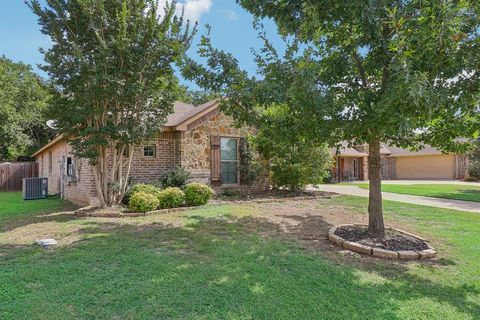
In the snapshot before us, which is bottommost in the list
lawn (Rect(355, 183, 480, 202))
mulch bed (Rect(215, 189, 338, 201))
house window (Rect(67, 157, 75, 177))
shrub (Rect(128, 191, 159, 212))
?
lawn (Rect(355, 183, 480, 202))

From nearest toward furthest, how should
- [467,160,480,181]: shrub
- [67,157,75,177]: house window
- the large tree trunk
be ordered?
the large tree trunk → [67,157,75,177]: house window → [467,160,480,181]: shrub

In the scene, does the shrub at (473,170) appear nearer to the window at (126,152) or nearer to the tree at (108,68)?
the tree at (108,68)

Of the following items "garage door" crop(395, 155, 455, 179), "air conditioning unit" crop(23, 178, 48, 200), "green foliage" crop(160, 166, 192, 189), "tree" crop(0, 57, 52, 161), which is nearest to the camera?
"green foliage" crop(160, 166, 192, 189)

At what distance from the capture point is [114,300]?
3.54 m

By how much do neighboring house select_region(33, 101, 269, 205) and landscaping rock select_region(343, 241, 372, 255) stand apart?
7.00 m

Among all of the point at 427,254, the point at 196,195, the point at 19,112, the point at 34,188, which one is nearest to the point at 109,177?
the point at 196,195

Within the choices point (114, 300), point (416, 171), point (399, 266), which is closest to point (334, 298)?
point (399, 266)

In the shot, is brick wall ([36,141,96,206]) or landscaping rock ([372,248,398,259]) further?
brick wall ([36,141,96,206])

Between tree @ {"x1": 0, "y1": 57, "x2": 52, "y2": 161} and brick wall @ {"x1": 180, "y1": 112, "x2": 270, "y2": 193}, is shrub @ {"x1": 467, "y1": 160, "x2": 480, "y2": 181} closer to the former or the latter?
brick wall @ {"x1": 180, "y1": 112, "x2": 270, "y2": 193}

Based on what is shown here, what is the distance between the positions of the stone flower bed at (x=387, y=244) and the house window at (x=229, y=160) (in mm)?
7275

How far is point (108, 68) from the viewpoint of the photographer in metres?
8.60

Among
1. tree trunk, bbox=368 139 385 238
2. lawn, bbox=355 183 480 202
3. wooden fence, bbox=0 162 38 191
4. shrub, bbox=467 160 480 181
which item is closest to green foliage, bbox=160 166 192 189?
tree trunk, bbox=368 139 385 238

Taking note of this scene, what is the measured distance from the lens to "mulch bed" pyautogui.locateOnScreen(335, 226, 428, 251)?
573 centimetres

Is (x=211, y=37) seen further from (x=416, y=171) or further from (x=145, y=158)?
(x=416, y=171)
